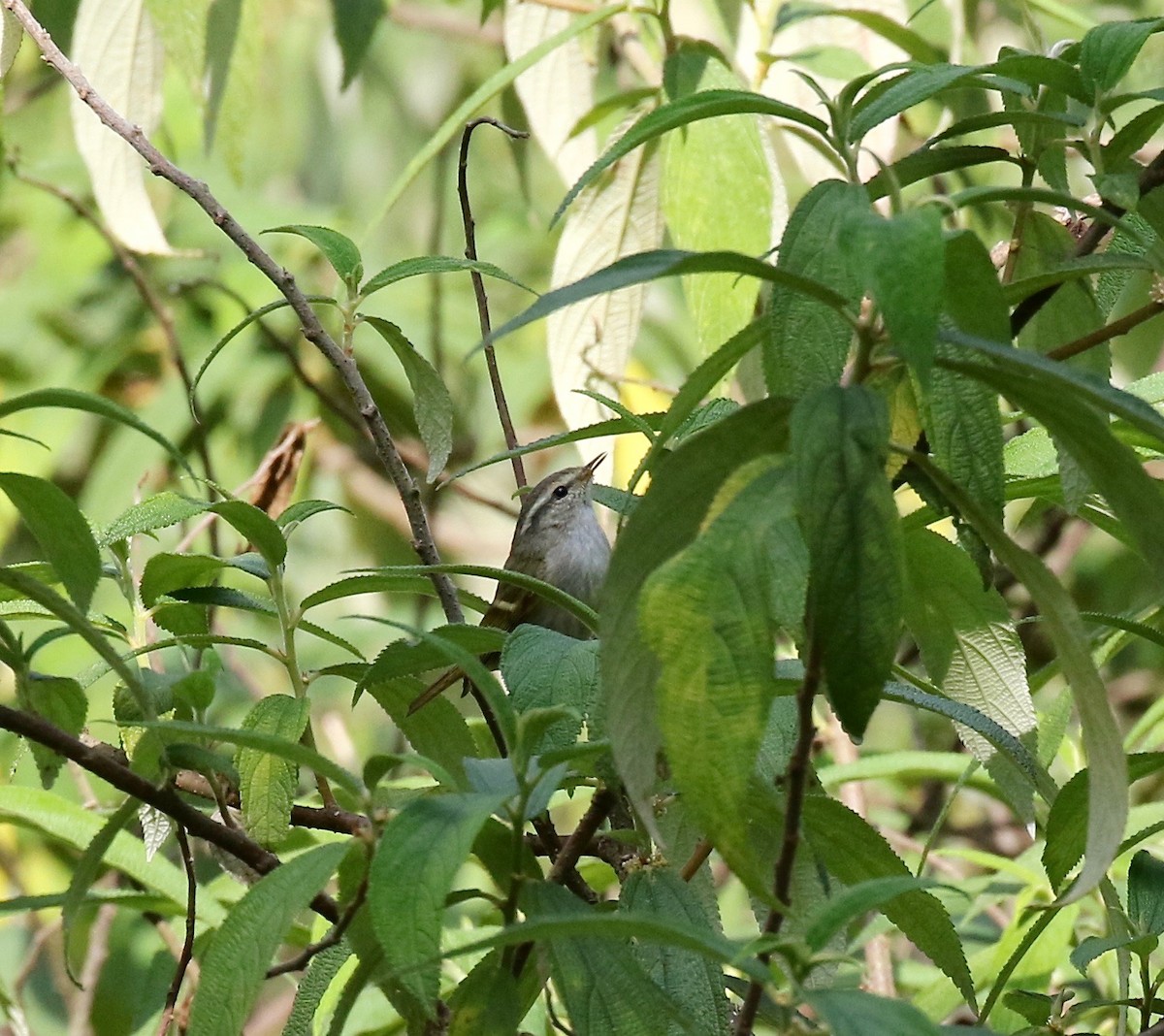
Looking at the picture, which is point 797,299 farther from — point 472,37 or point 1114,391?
point 472,37

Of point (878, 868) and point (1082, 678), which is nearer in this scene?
point (1082, 678)

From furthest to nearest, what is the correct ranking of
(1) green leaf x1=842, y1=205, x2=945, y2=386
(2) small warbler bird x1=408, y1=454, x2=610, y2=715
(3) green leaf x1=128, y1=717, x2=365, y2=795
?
(2) small warbler bird x1=408, y1=454, x2=610, y2=715 < (3) green leaf x1=128, y1=717, x2=365, y2=795 < (1) green leaf x1=842, y1=205, x2=945, y2=386

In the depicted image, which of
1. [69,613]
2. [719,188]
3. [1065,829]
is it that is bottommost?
[1065,829]

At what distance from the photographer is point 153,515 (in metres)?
1.48

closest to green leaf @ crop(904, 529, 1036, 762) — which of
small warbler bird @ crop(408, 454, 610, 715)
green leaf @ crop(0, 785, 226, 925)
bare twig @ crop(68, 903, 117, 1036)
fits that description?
green leaf @ crop(0, 785, 226, 925)

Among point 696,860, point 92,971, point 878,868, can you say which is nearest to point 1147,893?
point 878,868

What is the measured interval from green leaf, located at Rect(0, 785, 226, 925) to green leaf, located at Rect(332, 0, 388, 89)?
1221mm

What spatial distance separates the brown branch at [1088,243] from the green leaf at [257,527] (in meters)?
0.65

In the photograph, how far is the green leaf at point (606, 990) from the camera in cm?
105

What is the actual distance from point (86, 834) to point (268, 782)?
1.91 feet

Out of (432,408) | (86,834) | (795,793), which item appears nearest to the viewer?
(795,793)

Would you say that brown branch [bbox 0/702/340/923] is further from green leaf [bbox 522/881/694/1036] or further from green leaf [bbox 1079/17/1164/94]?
green leaf [bbox 1079/17/1164/94]

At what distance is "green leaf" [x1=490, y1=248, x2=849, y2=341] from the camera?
34.7 inches

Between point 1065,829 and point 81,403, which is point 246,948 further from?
point 1065,829
